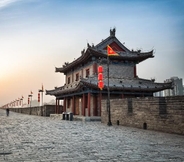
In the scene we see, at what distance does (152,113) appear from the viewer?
11.9 m

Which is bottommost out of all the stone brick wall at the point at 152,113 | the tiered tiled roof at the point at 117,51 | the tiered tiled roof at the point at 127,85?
the stone brick wall at the point at 152,113

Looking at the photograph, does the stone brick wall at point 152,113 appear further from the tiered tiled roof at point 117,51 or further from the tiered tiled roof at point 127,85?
the tiered tiled roof at point 117,51

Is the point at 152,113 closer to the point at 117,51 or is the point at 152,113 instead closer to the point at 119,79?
the point at 119,79

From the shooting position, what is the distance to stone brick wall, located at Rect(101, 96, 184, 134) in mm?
10125

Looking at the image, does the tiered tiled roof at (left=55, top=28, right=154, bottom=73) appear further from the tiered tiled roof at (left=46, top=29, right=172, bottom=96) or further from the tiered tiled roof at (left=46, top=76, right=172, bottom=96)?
the tiered tiled roof at (left=46, top=76, right=172, bottom=96)

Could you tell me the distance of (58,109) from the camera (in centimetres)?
3203

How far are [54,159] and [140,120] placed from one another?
9.25 metres

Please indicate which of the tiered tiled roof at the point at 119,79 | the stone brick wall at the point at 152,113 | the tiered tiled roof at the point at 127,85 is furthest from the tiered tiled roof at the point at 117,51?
the stone brick wall at the point at 152,113

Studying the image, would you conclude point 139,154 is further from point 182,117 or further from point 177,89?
point 177,89

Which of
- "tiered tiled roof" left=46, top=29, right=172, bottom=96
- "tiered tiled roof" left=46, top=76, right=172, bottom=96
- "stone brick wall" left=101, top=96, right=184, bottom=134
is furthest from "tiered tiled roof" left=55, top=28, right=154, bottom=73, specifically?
"stone brick wall" left=101, top=96, right=184, bottom=134

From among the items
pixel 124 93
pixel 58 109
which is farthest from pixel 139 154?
pixel 58 109

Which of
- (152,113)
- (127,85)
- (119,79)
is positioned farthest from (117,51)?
(152,113)

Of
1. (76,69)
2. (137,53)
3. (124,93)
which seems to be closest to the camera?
(124,93)

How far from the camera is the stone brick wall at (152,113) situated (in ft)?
33.2
